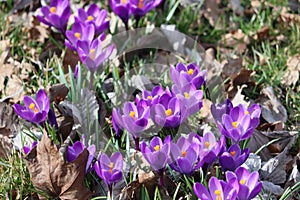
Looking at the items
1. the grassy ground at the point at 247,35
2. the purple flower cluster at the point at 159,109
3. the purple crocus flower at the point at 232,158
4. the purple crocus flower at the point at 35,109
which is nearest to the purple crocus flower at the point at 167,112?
the purple flower cluster at the point at 159,109

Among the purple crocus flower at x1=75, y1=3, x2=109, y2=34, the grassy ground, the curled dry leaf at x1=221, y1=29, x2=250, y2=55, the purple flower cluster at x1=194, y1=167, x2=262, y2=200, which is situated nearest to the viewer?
the purple flower cluster at x1=194, y1=167, x2=262, y2=200

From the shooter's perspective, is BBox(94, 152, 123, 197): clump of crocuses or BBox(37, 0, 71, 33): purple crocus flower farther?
BBox(37, 0, 71, 33): purple crocus flower

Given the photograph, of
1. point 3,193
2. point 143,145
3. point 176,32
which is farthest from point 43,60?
point 143,145

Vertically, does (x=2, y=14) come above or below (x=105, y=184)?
above

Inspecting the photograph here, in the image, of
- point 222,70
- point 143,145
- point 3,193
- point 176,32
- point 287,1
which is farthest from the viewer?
point 287,1

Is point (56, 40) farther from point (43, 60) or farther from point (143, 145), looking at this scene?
point (143, 145)

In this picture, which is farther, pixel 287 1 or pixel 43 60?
pixel 287 1

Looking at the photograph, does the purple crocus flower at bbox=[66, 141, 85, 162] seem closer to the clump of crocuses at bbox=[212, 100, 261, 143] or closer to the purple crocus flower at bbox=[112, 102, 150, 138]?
the purple crocus flower at bbox=[112, 102, 150, 138]

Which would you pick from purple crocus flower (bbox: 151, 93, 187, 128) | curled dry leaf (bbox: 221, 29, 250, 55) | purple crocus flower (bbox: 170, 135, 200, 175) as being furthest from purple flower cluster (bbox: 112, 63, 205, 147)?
curled dry leaf (bbox: 221, 29, 250, 55)
